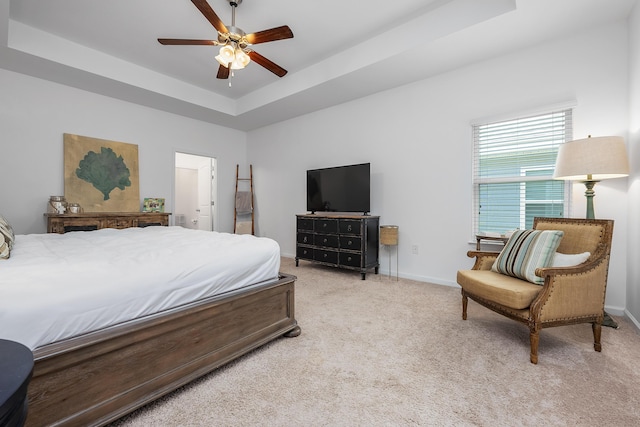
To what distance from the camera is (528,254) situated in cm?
221

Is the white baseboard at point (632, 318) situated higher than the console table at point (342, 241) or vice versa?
the console table at point (342, 241)

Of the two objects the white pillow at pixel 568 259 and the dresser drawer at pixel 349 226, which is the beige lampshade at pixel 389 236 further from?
the white pillow at pixel 568 259

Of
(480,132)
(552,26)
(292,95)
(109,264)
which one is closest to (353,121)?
(292,95)

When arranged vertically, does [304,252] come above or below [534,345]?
above

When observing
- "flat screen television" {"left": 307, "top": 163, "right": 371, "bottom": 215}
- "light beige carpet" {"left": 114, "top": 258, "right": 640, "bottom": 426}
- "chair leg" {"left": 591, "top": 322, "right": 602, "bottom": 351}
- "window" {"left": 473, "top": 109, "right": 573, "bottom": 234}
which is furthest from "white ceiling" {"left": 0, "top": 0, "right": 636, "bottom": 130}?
"light beige carpet" {"left": 114, "top": 258, "right": 640, "bottom": 426}

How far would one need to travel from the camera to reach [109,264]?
1.52 meters

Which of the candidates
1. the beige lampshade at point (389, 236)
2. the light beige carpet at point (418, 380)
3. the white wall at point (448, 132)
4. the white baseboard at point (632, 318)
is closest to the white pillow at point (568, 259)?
the light beige carpet at point (418, 380)

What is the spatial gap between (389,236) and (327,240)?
96cm

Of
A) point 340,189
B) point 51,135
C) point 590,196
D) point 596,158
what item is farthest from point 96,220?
point 590,196

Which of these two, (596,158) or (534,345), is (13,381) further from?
(596,158)

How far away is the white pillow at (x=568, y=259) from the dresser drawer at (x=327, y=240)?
2541 millimetres

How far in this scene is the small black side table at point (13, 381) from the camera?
1.75ft

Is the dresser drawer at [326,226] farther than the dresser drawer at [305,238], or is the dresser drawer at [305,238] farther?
the dresser drawer at [305,238]

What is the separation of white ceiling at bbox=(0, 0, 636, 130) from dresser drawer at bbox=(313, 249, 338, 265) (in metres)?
2.35
